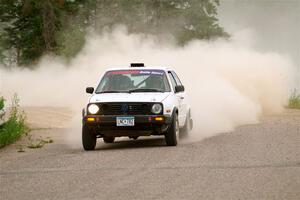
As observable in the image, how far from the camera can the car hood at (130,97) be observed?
16.1 m

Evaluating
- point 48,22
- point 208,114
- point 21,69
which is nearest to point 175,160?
point 208,114

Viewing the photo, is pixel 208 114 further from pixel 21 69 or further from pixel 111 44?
pixel 21 69

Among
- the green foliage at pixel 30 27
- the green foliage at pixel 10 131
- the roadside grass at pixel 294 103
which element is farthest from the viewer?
the green foliage at pixel 30 27

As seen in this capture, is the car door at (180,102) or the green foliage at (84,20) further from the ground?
the green foliage at (84,20)

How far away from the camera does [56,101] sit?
1345 inches

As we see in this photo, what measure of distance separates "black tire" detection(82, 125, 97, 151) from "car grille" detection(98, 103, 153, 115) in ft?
1.32

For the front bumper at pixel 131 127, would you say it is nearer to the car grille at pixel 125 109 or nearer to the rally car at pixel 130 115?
the rally car at pixel 130 115

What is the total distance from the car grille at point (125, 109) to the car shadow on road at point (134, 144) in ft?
2.73

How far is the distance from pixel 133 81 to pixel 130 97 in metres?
1.03

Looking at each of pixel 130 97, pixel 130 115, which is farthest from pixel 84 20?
pixel 130 115

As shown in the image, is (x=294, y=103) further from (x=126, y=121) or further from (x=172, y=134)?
(x=126, y=121)

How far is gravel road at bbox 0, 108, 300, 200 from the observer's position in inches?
400

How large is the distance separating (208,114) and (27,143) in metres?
6.40

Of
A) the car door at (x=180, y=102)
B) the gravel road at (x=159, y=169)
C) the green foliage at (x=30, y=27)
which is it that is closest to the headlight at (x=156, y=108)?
the gravel road at (x=159, y=169)
